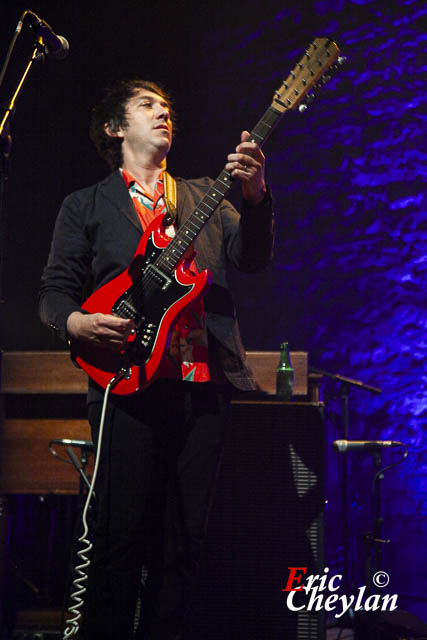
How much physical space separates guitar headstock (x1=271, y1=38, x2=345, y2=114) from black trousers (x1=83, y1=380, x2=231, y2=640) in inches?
34.6

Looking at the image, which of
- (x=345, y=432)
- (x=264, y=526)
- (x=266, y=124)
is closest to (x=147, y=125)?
(x=266, y=124)

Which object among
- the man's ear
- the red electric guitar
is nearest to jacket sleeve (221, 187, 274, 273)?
the red electric guitar

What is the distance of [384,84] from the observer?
3.82 m

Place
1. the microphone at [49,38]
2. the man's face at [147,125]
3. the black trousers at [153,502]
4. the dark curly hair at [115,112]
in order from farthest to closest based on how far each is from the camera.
→ the dark curly hair at [115,112] < the man's face at [147,125] < the microphone at [49,38] < the black trousers at [153,502]

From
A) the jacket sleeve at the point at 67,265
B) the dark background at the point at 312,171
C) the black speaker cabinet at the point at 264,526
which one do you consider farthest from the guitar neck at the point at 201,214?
the dark background at the point at 312,171

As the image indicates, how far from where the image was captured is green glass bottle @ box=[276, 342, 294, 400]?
9.12 feet

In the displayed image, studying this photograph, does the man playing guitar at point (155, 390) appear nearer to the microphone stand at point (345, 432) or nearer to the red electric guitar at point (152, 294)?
the red electric guitar at point (152, 294)

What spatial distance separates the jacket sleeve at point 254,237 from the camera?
1.87m

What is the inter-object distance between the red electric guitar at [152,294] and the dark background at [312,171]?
1868 millimetres

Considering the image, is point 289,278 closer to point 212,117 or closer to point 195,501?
point 212,117

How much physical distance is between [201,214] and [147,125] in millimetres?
460

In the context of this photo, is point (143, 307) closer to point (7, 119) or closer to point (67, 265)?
point (67, 265)

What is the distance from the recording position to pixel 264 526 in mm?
2525

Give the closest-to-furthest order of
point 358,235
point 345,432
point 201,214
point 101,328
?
point 101,328 < point 201,214 < point 345,432 < point 358,235
